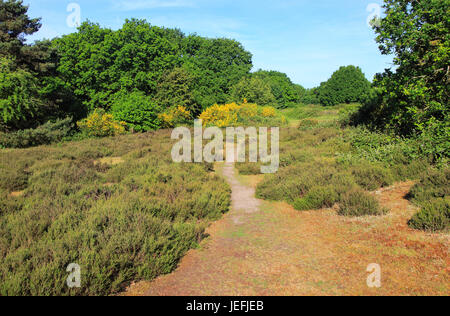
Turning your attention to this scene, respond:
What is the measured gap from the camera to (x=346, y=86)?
58156mm

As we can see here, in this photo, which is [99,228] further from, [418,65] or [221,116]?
[221,116]

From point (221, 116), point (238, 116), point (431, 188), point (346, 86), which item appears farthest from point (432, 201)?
point (346, 86)

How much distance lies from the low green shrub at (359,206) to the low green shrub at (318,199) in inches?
13.6

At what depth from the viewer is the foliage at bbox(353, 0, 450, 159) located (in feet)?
34.1

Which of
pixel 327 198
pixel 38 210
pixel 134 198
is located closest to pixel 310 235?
pixel 327 198

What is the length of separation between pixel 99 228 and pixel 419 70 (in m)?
12.4

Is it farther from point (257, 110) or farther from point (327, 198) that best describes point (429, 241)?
point (257, 110)

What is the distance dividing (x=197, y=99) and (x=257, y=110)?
813 cm

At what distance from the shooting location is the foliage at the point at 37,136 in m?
18.5

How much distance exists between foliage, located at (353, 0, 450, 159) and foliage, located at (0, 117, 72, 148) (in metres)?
20.2

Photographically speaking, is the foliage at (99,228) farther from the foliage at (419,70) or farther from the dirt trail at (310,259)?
the foliage at (419,70)

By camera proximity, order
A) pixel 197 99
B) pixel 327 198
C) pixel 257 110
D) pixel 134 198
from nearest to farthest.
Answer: pixel 134 198 → pixel 327 198 → pixel 257 110 → pixel 197 99

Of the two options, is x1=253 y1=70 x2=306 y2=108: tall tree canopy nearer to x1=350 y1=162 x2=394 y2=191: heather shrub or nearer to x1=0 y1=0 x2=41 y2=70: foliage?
x1=0 y1=0 x2=41 y2=70: foliage
